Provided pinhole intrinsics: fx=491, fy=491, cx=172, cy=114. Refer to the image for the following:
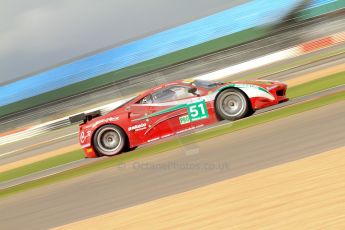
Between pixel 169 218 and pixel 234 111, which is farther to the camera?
pixel 234 111

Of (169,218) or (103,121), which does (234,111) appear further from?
(169,218)

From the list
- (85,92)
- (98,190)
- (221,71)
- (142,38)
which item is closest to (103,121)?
(98,190)

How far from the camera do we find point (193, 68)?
24688 millimetres

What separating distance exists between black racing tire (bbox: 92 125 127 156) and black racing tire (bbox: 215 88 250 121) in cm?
196

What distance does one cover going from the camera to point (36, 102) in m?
28.8

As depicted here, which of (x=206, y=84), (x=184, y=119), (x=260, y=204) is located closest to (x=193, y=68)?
(x=206, y=84)

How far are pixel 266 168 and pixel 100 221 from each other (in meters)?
1.71

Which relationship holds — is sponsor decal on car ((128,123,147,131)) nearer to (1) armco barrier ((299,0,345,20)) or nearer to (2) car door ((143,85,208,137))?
(2) car door ((143,85,208,137))

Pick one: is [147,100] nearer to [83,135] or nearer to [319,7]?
[83,135]

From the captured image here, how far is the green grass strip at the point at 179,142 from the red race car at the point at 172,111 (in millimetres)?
280

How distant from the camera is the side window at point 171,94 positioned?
9.34 meters

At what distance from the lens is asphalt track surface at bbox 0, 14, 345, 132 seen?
78.3 ft

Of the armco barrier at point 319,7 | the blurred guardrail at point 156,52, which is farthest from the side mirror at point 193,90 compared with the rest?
the armco barrier at point 319,7

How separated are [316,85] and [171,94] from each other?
4569mm
